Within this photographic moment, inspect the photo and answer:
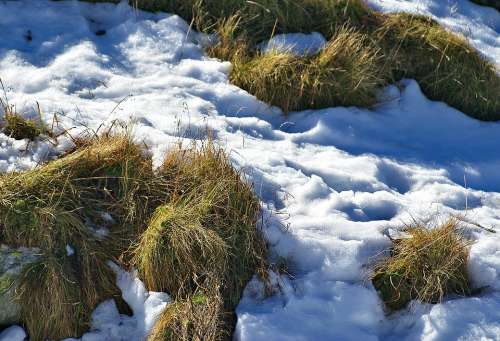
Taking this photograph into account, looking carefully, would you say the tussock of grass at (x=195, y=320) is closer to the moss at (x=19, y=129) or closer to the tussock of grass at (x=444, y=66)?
the moss at (x=19, y=129)

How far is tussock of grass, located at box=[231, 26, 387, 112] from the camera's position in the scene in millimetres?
5738

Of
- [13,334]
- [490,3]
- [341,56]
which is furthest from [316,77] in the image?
[13,334]

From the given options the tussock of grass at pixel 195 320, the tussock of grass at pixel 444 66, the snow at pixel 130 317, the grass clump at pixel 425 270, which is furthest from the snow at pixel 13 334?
the tussock of grass at pixel 444 66

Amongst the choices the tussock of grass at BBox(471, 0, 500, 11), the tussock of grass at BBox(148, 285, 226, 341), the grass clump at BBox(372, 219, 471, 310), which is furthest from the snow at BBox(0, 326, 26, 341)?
the tussock of grass at BBox(471, 0, 500, 11)

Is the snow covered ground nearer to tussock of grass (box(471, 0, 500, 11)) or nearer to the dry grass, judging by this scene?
the dry grass

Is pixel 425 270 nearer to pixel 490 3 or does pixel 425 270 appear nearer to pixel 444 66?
pixel 444 66

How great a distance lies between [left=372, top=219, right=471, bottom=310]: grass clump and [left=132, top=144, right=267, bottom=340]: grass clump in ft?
2.73

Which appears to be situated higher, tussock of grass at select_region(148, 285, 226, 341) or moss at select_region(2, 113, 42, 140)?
moss at select_region(2, 113, 42, 140)

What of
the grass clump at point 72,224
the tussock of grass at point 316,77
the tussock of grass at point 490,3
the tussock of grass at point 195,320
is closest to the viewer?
the tussock of grass at point 195,320

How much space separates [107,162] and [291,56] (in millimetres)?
2208

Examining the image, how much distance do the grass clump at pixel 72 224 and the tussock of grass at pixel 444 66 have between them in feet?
10.3

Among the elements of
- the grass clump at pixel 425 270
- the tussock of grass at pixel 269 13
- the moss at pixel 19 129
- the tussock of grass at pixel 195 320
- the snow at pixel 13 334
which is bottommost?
the snow at pixel 13 334

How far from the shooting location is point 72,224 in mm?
4113

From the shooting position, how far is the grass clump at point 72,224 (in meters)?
3.86
